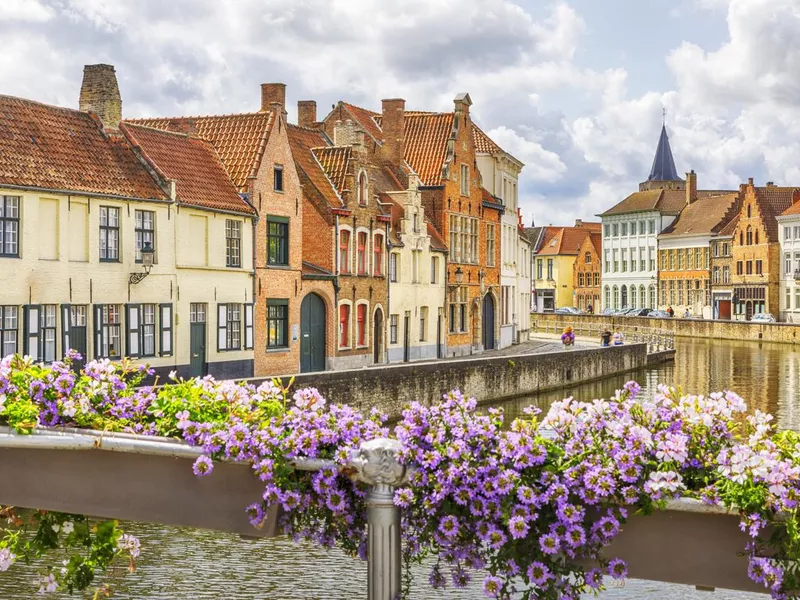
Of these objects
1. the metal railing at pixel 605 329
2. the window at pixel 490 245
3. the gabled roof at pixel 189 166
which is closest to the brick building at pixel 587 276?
the metal railing at pixel 605 329

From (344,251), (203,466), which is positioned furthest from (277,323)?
(203,466)

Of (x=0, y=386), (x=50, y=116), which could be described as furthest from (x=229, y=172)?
(x=0, y=386)

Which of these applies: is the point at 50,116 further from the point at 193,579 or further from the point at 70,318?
the point at 193,579

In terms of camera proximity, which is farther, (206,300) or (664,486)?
(206,300)

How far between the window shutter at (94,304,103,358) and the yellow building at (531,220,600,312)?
83.7m

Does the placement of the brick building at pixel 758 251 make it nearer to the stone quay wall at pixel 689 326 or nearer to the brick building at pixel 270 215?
the stone quay wall at pixel 689 326

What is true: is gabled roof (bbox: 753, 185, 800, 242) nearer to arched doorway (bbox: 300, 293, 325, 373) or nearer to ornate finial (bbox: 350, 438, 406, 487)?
arched doorway (bbox: 300, 293, 325, 373)

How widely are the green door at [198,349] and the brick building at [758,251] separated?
59.6 m

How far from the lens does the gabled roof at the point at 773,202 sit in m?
81.0

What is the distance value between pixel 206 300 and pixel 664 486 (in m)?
23.9

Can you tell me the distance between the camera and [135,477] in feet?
20.8

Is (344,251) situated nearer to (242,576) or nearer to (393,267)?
(393,267)

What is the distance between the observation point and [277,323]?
3139 cm

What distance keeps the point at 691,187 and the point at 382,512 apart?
309ft
